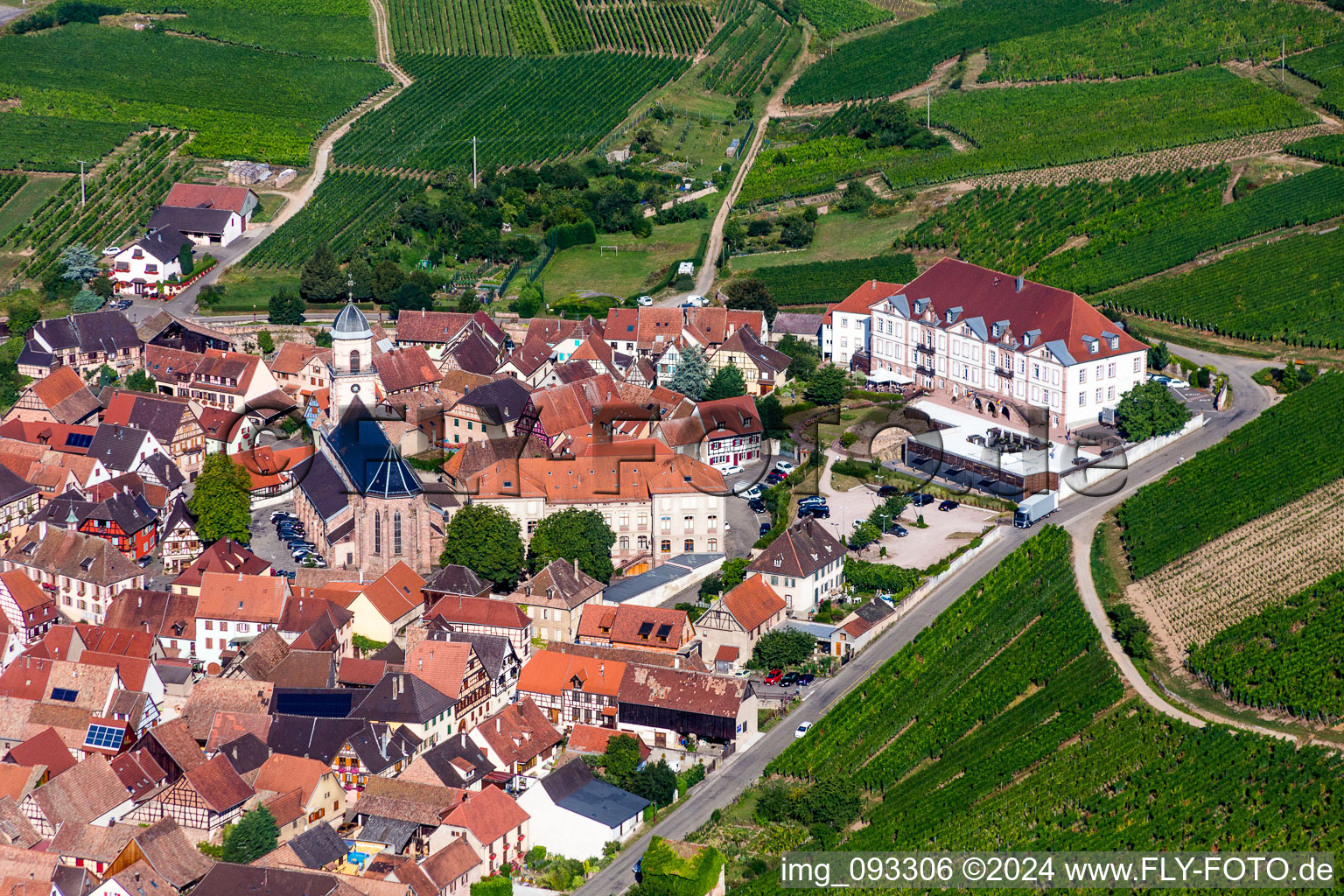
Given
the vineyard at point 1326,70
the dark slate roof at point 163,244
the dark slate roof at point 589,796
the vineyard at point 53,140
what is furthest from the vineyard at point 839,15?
the dark slate roof at point 589,796

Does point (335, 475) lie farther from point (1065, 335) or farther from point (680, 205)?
point (680, 205)

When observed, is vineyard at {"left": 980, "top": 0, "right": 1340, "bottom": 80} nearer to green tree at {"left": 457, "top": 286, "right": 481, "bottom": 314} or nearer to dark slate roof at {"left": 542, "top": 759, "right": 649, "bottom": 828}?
green tree at {"left": 457, "top": 286, "right": 481, "bottom": 314}

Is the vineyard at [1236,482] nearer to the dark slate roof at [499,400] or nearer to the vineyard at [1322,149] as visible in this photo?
the dark slate roof at [499,400]

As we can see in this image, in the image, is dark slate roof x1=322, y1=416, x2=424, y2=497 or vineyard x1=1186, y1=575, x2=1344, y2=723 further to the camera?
dark slate roof x1=322, y1=416, x2=424, y2=497

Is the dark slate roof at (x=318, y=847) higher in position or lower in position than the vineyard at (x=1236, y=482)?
lower

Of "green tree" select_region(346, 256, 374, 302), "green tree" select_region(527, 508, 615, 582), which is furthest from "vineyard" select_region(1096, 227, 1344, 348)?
"green tree" select_region(346, 256, 374, 302)

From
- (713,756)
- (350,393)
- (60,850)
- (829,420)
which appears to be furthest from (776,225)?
(60,850)

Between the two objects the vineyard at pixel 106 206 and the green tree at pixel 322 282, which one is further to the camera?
the vineyard at pixel 106 206
